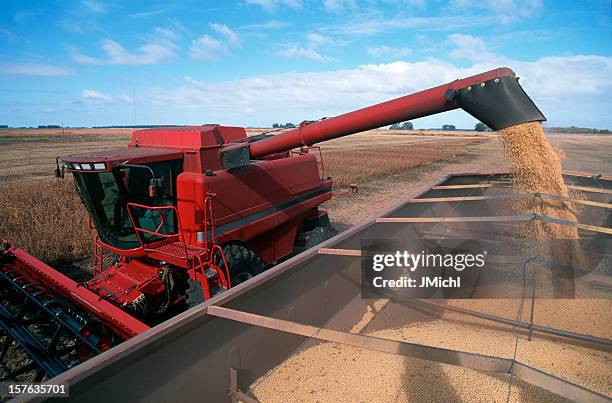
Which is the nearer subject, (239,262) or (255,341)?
(255,341)

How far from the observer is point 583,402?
1190 millimetres

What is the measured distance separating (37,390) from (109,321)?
172 centimetres

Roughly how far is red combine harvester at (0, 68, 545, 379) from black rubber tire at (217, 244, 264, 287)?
0.04 ft

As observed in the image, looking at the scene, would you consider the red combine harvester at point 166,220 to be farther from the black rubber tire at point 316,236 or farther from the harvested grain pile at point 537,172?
the black rubber tire at point 316,236

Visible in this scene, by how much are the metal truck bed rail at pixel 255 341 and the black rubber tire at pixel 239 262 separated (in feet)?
3.45

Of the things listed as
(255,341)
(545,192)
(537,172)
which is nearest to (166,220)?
(255,341)

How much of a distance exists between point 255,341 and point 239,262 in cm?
150

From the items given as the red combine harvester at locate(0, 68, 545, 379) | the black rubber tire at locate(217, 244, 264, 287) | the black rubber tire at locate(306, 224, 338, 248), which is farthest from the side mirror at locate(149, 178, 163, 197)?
the black rubber tire at locate(306, 224, 338, 248)

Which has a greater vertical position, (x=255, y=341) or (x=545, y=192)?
(x=545, y=192)

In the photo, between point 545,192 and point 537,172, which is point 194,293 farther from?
point 545,192

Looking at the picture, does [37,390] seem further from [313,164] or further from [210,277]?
[313,164]

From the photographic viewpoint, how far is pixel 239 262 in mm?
3900

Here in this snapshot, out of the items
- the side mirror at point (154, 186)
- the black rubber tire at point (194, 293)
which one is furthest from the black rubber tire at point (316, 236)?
the side mirror at point (154, 186)

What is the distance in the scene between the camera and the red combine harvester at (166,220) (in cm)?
295
